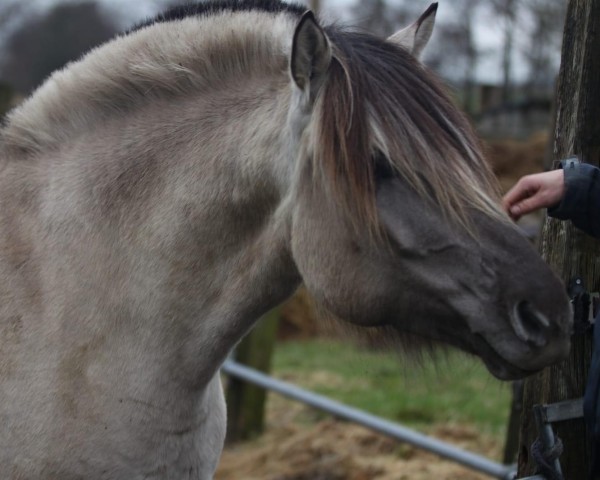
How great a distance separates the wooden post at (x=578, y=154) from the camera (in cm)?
246

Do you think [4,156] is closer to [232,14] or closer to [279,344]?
[232,14]

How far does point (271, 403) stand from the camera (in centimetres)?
723

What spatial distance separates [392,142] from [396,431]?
8.46 ft

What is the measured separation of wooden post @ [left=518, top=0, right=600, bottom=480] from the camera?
246cm

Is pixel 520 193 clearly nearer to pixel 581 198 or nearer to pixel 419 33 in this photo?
pixel 581 198

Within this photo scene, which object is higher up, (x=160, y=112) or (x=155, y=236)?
(x=160, y=112)

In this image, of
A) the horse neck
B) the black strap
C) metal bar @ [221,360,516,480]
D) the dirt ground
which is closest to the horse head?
the horse neck

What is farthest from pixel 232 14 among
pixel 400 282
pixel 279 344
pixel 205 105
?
pixel 279 344

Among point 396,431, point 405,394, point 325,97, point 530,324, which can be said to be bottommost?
point 405,394

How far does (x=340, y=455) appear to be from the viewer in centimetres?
543

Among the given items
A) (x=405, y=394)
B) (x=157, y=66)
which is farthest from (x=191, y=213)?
(x=405, y=394)

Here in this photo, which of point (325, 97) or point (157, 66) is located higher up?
point (157, 66)

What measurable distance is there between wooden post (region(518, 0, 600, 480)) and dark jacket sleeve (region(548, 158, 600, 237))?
22 cm

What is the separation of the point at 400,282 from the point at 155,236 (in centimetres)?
71
